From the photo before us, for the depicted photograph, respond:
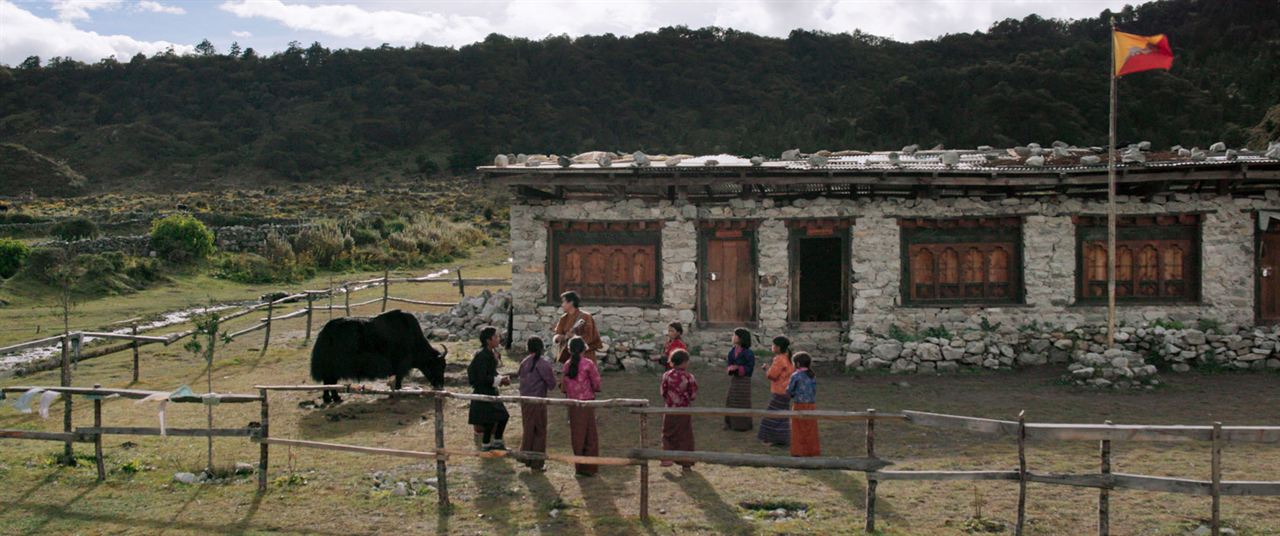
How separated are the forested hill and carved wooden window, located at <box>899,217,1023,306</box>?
23.2 m

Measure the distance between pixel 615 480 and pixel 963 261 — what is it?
8.11 m

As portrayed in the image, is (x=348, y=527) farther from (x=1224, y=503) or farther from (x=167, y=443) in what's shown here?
(x=1224, y=503)

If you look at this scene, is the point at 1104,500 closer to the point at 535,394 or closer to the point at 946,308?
A: the point at 535,394

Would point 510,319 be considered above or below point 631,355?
above

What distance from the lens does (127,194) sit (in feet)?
155

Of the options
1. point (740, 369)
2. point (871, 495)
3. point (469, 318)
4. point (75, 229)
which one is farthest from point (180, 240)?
point (871, 495)

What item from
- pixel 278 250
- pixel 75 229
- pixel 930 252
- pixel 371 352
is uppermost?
pixel 75 229

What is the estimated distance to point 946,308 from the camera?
14406 millimetres

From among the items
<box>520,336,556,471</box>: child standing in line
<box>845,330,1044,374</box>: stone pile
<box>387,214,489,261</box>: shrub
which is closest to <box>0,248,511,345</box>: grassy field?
<box>387,214,489,261</box>: shrub

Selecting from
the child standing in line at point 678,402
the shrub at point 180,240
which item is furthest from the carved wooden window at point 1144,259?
the shrub at point 180,240

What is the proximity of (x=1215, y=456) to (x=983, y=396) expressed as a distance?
5526mm

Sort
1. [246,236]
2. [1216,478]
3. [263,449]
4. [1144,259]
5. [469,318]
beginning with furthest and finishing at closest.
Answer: [246,236]
[469,318]
[1144,259]
[263,449]
[1216,478]

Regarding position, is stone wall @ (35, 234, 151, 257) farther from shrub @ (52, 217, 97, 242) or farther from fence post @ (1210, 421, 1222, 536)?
fence post @ (1210, 421, 1222, 536)

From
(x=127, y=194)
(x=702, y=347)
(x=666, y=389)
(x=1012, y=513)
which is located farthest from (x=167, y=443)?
(x=127, y=194)
